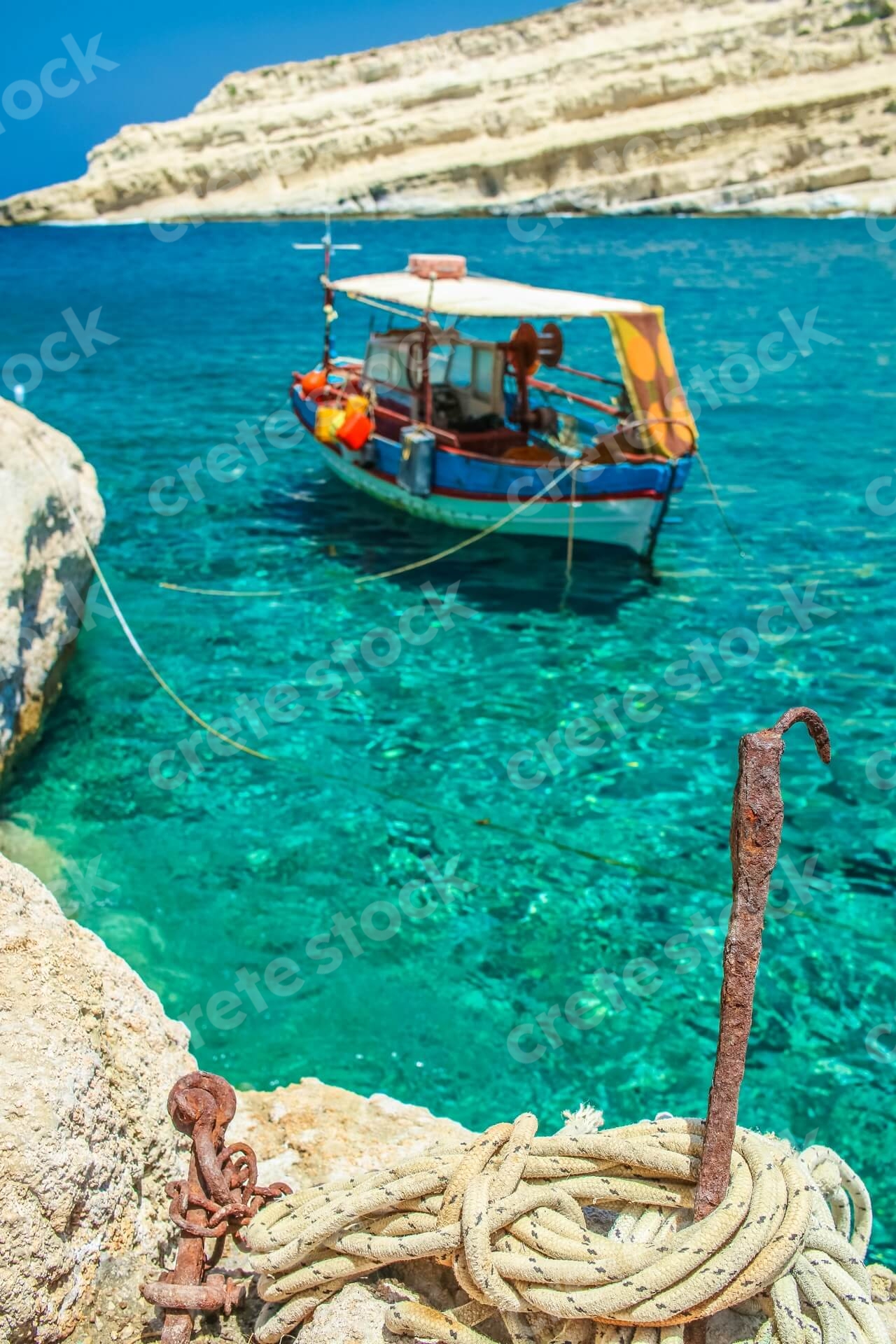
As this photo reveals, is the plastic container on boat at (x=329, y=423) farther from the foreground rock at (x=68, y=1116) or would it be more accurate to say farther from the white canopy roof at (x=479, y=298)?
the foreground rock at (x=68, y=1116)

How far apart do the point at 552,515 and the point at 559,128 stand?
7883cm

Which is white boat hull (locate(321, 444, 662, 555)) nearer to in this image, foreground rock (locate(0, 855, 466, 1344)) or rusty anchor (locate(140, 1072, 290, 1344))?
foreground rock (locate(0, 855, 466, 1344))

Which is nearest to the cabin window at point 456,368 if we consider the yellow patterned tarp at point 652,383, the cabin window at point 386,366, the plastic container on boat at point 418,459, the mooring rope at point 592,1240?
the cabin window at point 386,366

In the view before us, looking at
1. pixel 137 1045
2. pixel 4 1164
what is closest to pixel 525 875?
pixel 137 1045

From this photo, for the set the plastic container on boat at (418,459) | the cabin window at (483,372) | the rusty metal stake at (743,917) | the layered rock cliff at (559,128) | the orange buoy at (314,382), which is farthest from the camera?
the layered rock cliff at (559,128)

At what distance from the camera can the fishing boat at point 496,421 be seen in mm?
13828

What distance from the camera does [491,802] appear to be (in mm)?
9203

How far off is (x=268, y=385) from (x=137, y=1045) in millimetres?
23711

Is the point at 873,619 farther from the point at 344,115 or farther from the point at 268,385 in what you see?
the point at 344,115

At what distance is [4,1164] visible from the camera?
257 centimetres

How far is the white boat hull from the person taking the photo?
1388 centimetres

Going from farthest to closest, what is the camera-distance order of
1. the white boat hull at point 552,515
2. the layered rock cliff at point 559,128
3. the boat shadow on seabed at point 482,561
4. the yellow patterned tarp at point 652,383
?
the layered rock cliff at point 559,128
the white boat hull at point 552,515
the yellow patterned tarp at point 652,383
the boat shadow on seabed at point 482,561

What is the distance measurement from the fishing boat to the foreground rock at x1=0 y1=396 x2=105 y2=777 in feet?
17.2

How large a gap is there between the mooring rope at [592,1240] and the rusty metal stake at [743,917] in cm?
8
